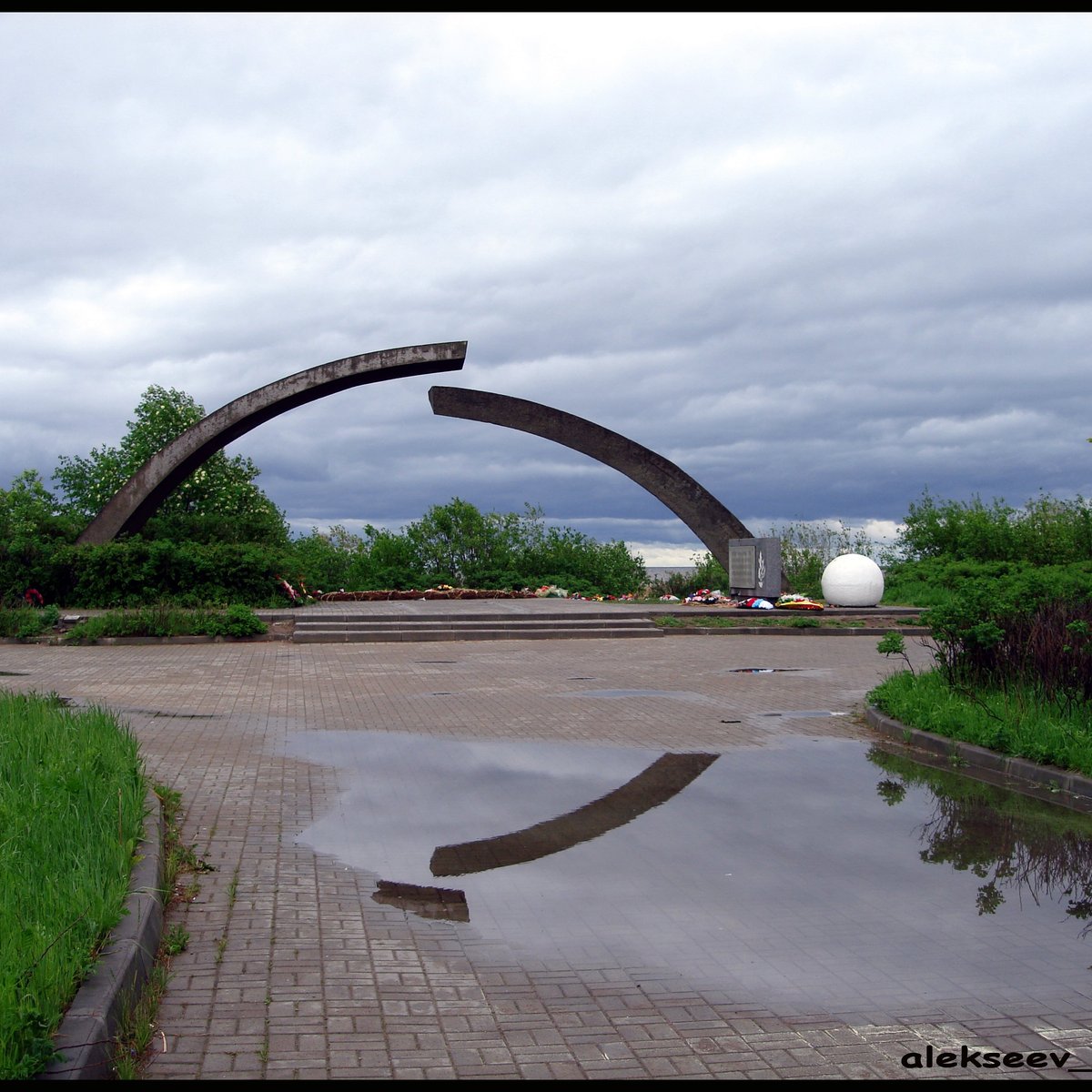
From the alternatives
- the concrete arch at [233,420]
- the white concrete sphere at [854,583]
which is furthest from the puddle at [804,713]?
the concrete arch at [233,420]

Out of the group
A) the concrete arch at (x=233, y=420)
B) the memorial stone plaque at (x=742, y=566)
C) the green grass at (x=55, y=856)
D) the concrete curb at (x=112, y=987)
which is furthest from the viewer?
the memorial stone plaque at (x=742, y=566)

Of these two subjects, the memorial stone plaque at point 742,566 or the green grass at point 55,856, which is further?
the memorial stone plaque at point 742,566

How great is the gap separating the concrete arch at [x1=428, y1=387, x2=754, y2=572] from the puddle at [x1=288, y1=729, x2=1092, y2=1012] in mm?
19867

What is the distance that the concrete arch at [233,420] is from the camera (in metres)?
25.3

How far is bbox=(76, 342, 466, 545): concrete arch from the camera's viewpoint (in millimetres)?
25344

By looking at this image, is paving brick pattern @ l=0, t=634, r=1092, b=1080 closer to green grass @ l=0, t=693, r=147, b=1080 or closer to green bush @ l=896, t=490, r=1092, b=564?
green grass @ l=0, t=693, r=147, b=1080

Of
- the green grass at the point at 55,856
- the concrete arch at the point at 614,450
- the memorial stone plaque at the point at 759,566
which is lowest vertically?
the green grass at the point at 55,856

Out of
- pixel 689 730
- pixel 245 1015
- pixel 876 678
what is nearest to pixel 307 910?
pixel 245 1015

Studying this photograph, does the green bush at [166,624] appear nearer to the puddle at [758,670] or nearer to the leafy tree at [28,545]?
the leafy tree at [28,545]

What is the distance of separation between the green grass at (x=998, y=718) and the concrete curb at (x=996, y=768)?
9cm

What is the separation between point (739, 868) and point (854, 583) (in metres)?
21.5

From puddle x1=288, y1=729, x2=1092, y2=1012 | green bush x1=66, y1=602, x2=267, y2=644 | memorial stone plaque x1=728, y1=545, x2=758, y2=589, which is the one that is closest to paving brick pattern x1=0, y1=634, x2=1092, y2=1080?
puddle x1=288, y1=729, x2=1092, y2=1012

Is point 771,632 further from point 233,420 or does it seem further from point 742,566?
point 233,420

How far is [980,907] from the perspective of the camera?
521 cm
